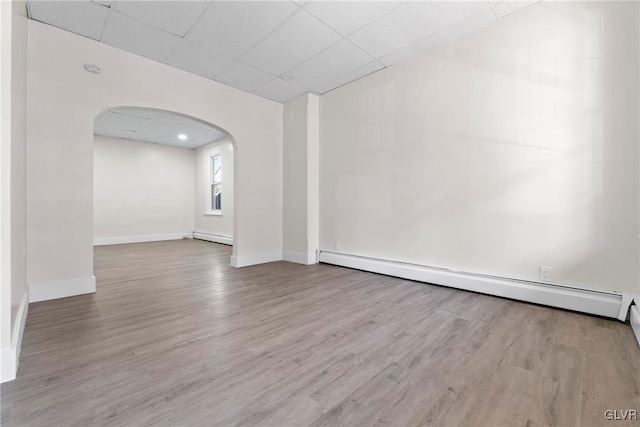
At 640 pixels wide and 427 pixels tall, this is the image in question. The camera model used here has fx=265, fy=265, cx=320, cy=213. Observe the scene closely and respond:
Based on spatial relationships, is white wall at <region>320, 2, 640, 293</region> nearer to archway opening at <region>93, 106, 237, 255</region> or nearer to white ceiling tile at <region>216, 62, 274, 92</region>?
white ceiling tile at <region>216, 62, 274, 92</region>

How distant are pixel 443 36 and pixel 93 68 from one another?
12.6ft

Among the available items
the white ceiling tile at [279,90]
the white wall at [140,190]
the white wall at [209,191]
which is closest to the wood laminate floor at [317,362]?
the white ceiling tile at [279,90]

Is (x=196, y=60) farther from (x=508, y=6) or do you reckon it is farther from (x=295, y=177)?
(x=508, y=6)

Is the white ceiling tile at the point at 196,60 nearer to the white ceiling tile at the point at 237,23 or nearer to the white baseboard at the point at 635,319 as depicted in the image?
the white ceiling tile at the point at 237,23

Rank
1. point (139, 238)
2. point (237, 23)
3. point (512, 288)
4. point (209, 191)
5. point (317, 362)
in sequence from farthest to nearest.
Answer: point (209, 191) < point (139, 238) < point (237, 23) < point (512, 288) < point (317, 362)

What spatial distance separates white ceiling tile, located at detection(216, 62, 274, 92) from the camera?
355cm

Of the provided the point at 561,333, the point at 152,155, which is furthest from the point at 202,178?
the point at 561,333

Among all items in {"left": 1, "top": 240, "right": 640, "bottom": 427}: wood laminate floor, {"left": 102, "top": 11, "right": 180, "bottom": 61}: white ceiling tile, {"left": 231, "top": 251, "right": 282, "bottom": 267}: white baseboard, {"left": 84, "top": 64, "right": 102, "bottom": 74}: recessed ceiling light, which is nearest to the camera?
{"left": 1, "top": 240, "right": 640, "bottom": 427}: wood laminate floor

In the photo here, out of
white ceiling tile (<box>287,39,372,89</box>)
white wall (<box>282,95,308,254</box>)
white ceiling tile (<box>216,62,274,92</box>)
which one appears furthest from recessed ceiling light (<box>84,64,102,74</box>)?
white wall (<box>282,95,308,254</box>)

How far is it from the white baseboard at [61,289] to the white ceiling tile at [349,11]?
11.6 feet

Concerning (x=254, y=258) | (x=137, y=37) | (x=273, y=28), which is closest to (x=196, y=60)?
(x=137, y=37)

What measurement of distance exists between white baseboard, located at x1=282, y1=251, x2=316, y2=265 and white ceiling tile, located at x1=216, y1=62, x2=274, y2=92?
271 cm

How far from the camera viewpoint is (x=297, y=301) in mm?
2574

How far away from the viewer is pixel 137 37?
285 centimetres
